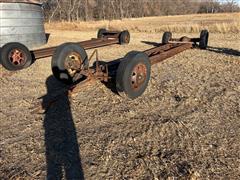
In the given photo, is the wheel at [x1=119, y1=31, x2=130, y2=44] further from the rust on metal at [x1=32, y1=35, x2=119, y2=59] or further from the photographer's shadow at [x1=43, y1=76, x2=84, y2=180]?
→ the photographer's shadow at [x1=43, y1=76, x2=84, y2=180]

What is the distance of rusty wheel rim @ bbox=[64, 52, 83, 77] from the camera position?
6.57 m

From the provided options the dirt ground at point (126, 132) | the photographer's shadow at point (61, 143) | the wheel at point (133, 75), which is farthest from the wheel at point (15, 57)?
the wheel at point (133, 75)

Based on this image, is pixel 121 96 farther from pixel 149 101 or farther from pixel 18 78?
pixel 18 78

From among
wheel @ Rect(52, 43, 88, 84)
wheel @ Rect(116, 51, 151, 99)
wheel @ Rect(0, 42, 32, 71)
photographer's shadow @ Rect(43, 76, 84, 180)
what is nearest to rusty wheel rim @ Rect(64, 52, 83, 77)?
wheel @ Rect(52, 43, 88, 84)

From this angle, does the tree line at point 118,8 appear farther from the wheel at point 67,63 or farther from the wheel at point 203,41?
the wheel at point 67,63

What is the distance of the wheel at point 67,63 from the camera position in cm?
641

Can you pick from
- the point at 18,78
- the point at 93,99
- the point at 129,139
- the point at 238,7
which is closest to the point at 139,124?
the point at 129,139

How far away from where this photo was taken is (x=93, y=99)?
6.02m

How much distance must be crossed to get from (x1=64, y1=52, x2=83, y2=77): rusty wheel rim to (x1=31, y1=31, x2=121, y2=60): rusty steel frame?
3.24 meters

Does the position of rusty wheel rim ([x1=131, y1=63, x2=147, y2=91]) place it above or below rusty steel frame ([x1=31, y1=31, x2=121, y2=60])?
above

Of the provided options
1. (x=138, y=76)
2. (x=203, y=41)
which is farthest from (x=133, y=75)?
(x=203, y=41)

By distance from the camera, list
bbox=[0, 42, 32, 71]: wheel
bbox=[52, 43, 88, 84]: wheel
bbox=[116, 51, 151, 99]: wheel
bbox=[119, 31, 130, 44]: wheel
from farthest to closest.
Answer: bbox=[119, 31, 130, 44]: wheel
bbox=[0, 42, 32, 71]: wheel
bbox=[52, 43, 88, 84]: wheel
bbox=[116, 51, 151, 99]: wheel

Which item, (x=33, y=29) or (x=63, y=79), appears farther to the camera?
(x=33, y=29)

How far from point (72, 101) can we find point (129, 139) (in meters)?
2.02
